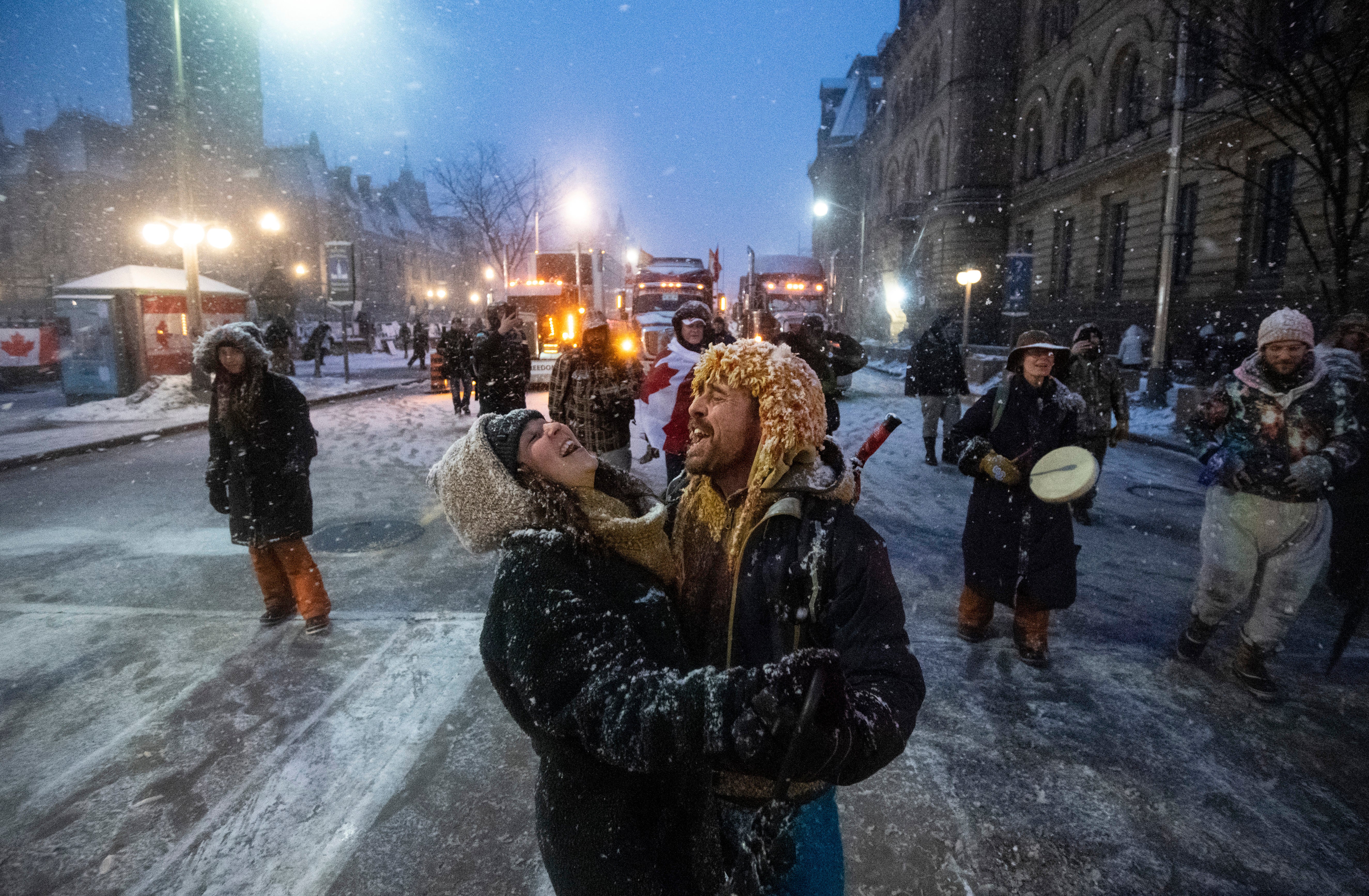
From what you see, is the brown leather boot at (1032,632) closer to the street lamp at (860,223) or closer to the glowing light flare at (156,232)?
the glowing light flare at (156,232)

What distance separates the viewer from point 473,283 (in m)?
84.6

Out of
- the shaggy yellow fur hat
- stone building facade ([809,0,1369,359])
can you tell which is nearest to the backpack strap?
the shaggy yellow fur hat

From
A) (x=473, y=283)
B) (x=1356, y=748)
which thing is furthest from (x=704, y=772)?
(x=473, y=283)

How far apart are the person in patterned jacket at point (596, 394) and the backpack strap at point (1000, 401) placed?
2.60 metres

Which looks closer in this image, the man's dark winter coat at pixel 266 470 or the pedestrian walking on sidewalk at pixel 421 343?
the man's dark winter coat at pixel 266 470

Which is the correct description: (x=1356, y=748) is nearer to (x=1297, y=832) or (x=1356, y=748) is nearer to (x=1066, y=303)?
(x=1297, y=832)

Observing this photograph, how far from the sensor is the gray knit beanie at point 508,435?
1.60 metres

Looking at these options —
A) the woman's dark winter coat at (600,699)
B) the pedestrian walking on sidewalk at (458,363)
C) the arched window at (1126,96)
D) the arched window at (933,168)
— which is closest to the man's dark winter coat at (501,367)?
the pedestrian walking on sidewalk at (458,363)

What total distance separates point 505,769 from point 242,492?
97.9 inches

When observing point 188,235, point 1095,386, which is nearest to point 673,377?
point 1095,386

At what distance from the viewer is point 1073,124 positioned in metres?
27.3

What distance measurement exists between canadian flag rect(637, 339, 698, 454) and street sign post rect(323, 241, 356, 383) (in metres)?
16.9

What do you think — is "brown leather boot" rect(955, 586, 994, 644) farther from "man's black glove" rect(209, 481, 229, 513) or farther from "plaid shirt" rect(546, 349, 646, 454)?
"man's black glove" rect(209, 481, 229, 513)

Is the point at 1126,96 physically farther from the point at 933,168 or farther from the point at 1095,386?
the point at 1095,386
